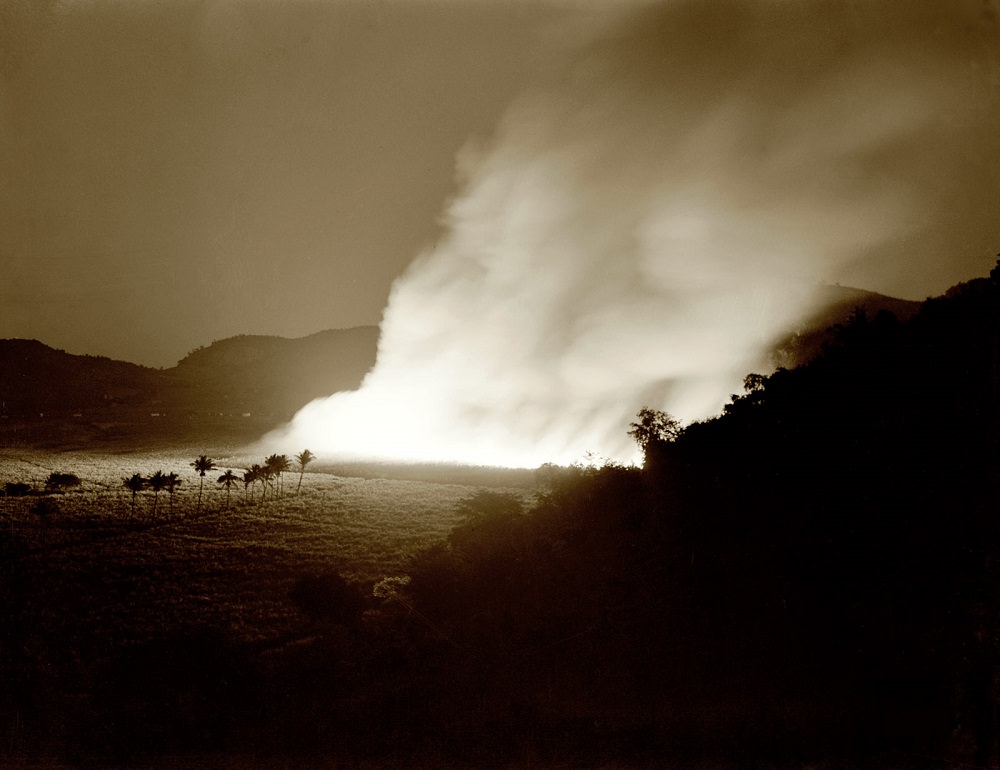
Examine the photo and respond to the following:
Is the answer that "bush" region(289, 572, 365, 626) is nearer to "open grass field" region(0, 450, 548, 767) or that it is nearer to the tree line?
"open grass field" region(0, 450, 548, 767)

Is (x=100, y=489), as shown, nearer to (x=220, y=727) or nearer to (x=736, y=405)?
(x=220, y=727)

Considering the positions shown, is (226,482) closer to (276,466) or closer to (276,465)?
(276,466)

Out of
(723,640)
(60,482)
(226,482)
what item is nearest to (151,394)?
(60,482)

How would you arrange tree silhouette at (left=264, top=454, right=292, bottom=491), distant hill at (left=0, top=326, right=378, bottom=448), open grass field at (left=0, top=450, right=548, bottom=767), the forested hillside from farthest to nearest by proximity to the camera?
distant hill at (left=0, top=326, right=378, bottom=448) < tree silhouette at (left=264, top=454, right=292, bottom=491) < open grass field at (left=0, top=450, right=548, bottom=767) < the forested hillside

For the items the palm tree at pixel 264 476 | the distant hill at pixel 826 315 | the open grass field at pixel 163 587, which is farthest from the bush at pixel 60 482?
the distant hill at pixel 826 315

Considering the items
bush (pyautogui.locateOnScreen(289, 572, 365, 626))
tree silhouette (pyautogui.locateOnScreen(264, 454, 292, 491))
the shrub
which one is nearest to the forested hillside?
bush (pyautogui.locateOnScreen(289, 572, 365, 626))

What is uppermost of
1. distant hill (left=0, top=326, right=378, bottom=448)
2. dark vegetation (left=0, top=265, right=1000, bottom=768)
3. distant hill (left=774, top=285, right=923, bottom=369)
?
distant hill (left=774, top=285, right=923, bottom=369)
